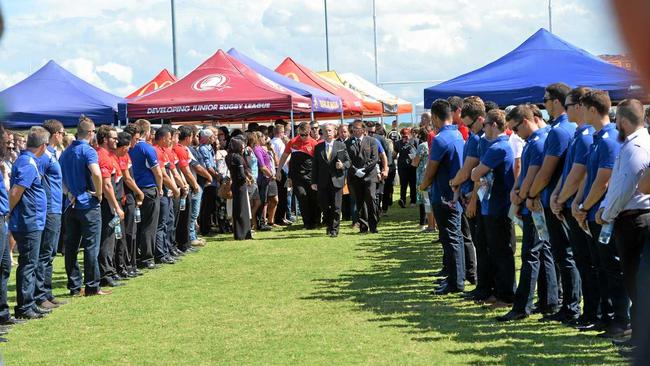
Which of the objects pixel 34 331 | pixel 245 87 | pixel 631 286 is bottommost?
pixel 34 331

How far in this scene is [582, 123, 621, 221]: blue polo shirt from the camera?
22.5 feet

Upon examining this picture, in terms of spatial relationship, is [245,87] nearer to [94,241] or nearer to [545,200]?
[94,241]

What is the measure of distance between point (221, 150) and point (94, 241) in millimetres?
8312

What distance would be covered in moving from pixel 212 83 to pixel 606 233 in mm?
Result: 14844

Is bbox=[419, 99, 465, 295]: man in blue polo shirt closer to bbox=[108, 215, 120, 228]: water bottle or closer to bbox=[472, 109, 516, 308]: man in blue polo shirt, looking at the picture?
bbox=[472, 109, 516, 308]: man in blue polo shirt

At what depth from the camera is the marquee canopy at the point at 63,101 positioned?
65.0 feet

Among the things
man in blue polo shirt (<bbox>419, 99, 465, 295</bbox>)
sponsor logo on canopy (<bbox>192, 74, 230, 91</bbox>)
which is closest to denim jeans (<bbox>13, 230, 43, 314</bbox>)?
man in blue polo shirt (<bbox>419, 99, 465, 295</bbox>)

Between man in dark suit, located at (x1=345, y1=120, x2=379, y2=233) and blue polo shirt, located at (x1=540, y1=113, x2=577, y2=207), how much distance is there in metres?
9.71

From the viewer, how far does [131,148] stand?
12.9 m

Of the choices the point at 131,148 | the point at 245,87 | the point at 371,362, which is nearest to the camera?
the point at 371,362

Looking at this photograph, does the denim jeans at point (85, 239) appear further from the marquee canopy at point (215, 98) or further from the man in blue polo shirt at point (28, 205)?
the marquee canopy at point (215, 98)

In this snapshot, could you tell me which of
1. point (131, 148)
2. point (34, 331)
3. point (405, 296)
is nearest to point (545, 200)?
point (405, 296)

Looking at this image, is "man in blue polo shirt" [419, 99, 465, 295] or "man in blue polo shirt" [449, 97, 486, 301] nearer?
"man in blue polo shirt" [449, 97, 486, 301]

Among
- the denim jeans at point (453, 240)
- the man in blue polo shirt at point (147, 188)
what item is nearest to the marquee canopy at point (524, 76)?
the man in blue polo shirt at point (147, 188)
